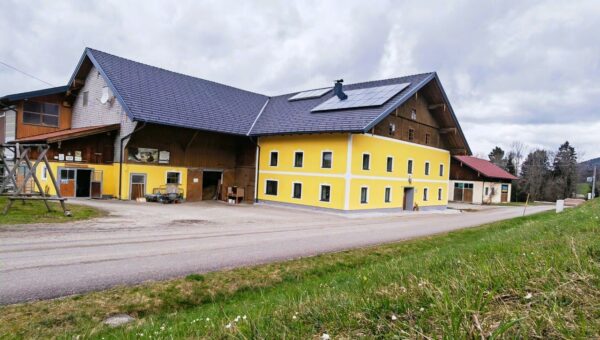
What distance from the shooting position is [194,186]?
87.9 ft

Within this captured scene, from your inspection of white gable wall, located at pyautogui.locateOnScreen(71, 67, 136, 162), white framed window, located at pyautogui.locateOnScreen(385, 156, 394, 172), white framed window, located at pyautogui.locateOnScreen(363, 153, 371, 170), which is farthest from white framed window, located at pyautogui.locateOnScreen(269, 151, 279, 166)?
white gable wall, located at pyautogui.locateOnScreen(71, 67, 136, 162)

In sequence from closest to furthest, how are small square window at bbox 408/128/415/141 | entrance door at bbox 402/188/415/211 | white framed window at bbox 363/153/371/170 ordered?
white framed window at bbox 363/153/371/170, small square window at bbox 408/128/415/141, entrance door at bbox 402/188/415/211

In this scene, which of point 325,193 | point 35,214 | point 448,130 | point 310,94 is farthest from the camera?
point 448,130

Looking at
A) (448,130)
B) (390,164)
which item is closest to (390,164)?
(390,164)

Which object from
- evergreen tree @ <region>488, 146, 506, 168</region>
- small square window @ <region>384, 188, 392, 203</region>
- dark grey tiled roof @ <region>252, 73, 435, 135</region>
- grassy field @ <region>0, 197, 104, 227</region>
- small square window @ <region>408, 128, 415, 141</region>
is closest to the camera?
grassy field @ <region>0, 197, 104, 227</region>

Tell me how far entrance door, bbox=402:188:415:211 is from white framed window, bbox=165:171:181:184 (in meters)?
17.6

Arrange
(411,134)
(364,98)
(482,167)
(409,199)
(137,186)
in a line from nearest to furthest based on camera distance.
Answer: (137,186) → (364,98) → (411,134) → (409,199) → (482,167)

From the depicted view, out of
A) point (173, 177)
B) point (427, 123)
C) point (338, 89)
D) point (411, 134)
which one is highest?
point (338, 89)

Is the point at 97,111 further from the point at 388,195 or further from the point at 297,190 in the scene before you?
the point at 388,195

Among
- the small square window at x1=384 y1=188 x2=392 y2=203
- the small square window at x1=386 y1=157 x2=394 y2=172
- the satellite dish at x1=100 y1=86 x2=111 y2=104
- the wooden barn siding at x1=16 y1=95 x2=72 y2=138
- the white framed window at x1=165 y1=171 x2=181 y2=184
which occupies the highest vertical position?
the satellite dish at x1=100 y1=86 x2=111 y2=104

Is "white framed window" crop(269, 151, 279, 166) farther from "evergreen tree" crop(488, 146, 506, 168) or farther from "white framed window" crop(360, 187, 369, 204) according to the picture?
"evergreen tree" crop(488, 146, 506, 168)

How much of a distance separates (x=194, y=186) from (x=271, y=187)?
222 inches

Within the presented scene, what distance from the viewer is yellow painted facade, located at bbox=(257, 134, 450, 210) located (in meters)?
24.0

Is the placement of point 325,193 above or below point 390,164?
below
